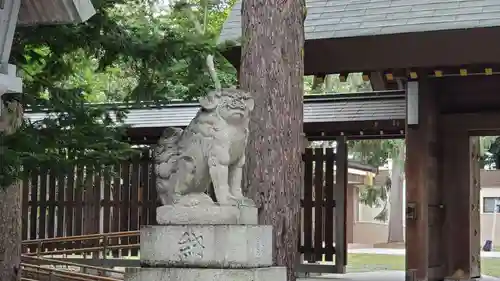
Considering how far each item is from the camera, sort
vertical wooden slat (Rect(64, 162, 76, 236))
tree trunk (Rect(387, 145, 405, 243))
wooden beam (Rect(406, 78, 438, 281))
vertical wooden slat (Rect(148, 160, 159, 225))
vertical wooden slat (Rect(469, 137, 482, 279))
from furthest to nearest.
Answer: tree trunk (Rect(387, 145, 405, 243)) < vertical wooden slat (Rect(64, 162, 76, 236)) < vertical wooden slat (Rect(148, 160, 159, 225)) < vertical wooden slat (Rect(469, 137, 482, 279)) < wooden beam (Rect(406, 78, 438, 281))

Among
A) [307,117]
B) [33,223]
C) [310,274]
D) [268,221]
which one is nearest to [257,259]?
[268,221]

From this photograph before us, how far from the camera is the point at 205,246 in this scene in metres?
5.75

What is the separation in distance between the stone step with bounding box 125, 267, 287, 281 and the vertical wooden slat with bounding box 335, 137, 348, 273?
718cm

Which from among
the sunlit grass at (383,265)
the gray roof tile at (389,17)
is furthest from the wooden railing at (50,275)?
the sunlit grass at (383,265)

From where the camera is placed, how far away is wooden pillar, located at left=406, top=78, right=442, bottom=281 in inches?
412

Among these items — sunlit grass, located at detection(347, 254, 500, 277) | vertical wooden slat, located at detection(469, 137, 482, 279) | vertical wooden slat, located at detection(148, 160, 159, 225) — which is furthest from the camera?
sunlit grass, located at detection(347, 254, 500, 277)

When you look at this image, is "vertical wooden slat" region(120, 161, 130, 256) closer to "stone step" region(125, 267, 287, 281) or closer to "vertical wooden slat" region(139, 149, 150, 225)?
"vertical wooden slat" region(139, 149, 150, 225)

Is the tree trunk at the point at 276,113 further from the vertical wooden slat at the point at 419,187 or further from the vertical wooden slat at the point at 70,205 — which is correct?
the vertical wooden slat at the point at 70,205

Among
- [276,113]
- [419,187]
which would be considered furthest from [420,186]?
[276,113]

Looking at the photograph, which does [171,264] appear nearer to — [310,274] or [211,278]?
[211,278]

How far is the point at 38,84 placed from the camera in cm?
865

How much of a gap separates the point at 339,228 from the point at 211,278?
24.8 ft

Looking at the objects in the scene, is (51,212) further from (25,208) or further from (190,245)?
(190,245)

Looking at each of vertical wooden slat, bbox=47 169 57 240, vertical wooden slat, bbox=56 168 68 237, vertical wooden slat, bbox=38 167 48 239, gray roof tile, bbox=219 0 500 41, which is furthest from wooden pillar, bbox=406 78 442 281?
vertical wooden slat, bbox=38 167 48 239
